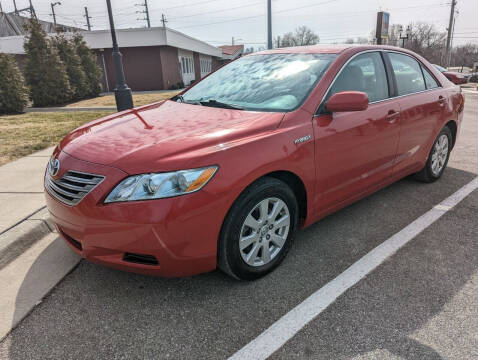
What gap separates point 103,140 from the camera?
2602mm

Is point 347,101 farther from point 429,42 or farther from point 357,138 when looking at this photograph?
point 429,42

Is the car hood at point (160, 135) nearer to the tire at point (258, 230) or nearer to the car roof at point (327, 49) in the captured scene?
the tire at point (258, 230)

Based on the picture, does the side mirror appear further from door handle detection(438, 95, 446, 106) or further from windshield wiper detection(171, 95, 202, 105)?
door handle detection(438, 95, 446, 106)

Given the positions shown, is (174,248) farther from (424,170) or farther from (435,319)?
(424,170)

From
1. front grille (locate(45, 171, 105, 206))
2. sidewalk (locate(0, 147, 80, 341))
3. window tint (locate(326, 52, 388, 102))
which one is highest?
window tint (locate(326, 52, 388, 102))

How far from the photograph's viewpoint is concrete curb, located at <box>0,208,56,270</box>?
9.96 feet

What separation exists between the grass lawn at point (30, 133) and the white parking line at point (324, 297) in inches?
207

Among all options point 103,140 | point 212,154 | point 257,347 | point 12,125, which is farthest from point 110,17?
point 257,347

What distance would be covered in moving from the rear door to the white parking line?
0.69 m

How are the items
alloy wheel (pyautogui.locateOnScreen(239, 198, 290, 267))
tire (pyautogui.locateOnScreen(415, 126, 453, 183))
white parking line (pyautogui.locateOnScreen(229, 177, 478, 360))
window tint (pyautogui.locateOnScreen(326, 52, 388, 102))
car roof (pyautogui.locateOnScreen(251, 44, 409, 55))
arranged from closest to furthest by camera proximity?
white parking line (pyautogui.locateOnScreen(229, 177, 478, 360)) → alloy wheel (pyautogui.locateOnScreen(239, 198, 290, 267)) → window tint (pyautogui.locateOnScreen(326, 52, 388, 102)) → car roof (pyautogui.locateOnScreen(251, 44, 409, 55)) → tire (pyautogui.locateOnScreen(415, 126, 453, 183))

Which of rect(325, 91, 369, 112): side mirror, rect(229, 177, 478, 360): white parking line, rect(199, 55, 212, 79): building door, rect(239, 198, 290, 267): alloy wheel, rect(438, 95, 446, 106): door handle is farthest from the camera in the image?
rect(199, 55, 212, 79): building door

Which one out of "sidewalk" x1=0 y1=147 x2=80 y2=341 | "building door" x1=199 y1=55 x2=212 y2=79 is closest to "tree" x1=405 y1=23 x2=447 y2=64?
"building door" x1=199 y1=55 x2=212 y2=79

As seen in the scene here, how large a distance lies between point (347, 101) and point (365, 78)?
84 centimetres

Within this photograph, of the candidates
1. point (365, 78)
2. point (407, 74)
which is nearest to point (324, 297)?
point (365, 78)
